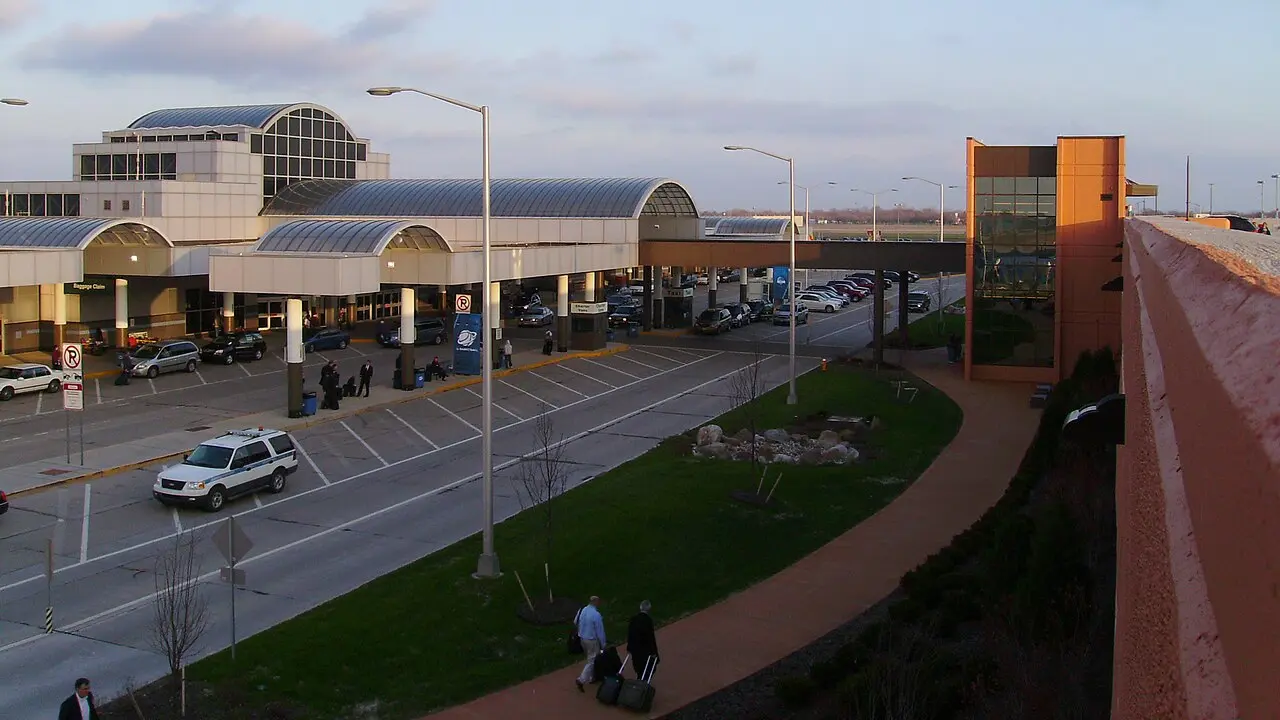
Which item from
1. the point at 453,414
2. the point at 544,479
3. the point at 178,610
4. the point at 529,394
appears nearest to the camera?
the point at 178,610

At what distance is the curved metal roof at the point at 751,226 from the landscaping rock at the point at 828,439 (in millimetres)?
67884

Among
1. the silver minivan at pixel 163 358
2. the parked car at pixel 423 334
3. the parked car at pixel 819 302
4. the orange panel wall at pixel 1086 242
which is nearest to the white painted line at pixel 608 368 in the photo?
the parked car at pixel 423 334

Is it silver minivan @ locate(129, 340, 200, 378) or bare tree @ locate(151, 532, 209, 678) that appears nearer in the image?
bare tree @ locate(151, 532, 209, 678)

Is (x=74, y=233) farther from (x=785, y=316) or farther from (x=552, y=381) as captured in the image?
(x=785, y=316)

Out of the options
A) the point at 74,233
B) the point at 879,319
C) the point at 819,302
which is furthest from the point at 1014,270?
the point at 819,302

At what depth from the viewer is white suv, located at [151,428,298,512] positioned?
2406 centimetres

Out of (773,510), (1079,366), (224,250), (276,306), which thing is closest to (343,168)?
(276,306)

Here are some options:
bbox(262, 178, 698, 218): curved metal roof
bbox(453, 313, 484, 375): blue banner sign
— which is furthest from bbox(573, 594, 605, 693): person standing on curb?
bbox(262, 178, 698, 218): curved metal roof

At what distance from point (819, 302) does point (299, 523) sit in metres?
60.6

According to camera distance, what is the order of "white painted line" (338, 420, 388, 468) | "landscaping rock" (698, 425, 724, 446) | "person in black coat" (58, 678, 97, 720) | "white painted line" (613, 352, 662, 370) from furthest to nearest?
"white painted line" (613, 352, 662, 370), "landscaping rock" (698, 425, 724, 446), "white painted line" (338, 420, 388, 468), "person in black coat" (58, 678, 97, 720)

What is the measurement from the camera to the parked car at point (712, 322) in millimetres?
61188

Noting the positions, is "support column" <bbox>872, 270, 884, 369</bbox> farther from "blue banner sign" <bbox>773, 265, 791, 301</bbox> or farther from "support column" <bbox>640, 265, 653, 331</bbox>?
"blue banner sign" <bbox>773, 265, 791, 301</bbox>

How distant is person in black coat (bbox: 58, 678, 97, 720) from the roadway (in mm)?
2170

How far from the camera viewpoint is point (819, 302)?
3174 inches
